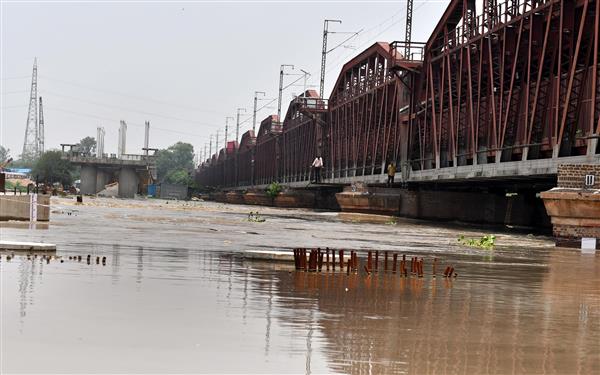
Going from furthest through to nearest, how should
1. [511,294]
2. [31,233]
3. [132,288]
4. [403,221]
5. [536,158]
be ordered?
1. [403,221]
2. [536,158]
3. [31,233]
4. [511,294]
5. [132,288]

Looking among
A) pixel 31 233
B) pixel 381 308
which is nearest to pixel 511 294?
pixel 381 308

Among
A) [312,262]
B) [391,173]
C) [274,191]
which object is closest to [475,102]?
[391,173]

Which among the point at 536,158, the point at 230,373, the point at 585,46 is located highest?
the point at 585,46

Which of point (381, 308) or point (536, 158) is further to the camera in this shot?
point (536, 158)

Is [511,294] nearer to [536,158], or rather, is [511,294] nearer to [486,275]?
[486,275]

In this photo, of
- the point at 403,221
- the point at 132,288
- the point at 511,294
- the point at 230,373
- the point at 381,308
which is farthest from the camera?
the point at 403,221

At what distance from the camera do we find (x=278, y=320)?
11.3 metres

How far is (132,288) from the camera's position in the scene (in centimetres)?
1403

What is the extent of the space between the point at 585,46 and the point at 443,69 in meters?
19.9

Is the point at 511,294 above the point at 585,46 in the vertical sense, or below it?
below

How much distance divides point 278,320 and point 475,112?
5661 centimetres

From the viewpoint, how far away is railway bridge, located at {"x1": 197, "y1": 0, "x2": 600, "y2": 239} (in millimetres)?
46094

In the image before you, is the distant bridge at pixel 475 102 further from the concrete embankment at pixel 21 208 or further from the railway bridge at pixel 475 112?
the concrete embankment at pixel 21 208

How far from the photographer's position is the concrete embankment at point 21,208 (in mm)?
34531
